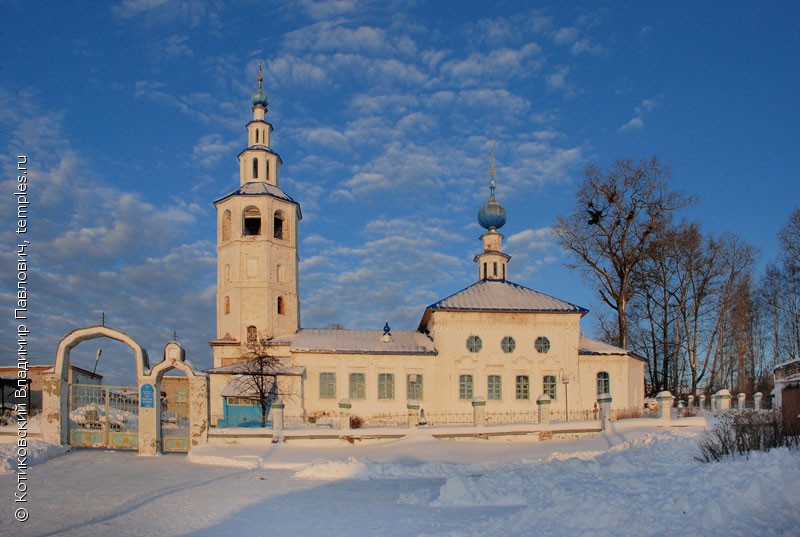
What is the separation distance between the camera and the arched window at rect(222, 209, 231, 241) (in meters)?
30.8

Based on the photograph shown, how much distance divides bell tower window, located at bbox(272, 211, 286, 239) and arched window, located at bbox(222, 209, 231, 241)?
1913 millimetres

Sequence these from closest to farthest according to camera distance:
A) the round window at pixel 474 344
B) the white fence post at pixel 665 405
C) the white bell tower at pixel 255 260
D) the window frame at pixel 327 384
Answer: the white fence post at pixel 665 405 < the window frame at pixel 327 384 < the round window at pixel 474 344 < the white bell tower at pixel 255 260

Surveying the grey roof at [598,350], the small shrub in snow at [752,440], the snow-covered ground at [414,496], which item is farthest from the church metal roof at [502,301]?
the small shrub in snow at [752,440]

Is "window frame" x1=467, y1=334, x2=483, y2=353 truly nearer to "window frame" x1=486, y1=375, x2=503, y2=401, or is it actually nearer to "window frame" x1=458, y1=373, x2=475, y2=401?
"window frame" x1=458, y1=373, x2=475, y2=401

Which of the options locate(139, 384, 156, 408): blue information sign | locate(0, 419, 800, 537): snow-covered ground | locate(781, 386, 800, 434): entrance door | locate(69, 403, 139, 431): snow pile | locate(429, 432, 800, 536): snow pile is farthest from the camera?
locate(69, 403, 139, 431): snow pile

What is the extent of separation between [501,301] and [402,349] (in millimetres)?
4451

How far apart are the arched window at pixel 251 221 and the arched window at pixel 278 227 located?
671mm

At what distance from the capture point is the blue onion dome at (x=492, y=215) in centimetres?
3328

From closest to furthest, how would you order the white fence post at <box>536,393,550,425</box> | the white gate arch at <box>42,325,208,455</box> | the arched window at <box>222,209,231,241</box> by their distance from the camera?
1. the white gate arch at <box>42,325,208,455</box>
2. the white fence post at <box>536,393,550,425</box>
3. the arched window at <box>222,209,231,241</box>

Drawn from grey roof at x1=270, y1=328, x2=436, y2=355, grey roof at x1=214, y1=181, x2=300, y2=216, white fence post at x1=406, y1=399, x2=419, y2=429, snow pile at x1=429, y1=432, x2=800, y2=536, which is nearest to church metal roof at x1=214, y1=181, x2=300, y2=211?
grey roof at x1=214, y1=181, x2=300, y2=216

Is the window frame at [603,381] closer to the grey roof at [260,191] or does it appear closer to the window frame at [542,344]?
the window frame at [542,344]

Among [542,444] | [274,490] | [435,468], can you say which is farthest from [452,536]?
[542,444]

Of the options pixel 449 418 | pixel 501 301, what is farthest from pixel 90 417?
pixel 501 301

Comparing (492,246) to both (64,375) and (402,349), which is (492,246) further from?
(64,375)
